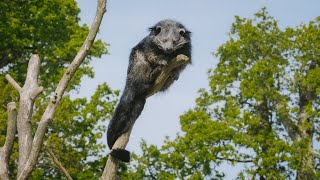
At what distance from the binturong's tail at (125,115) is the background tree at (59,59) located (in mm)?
13884

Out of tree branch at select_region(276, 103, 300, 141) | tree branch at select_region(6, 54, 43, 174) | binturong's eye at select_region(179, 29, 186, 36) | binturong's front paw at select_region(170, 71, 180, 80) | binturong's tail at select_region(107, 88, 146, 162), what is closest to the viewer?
binturong's tail at select_region(107, 88, 146, 162)

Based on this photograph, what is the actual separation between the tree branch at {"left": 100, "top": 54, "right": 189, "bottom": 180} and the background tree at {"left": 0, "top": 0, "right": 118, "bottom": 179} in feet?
45.4

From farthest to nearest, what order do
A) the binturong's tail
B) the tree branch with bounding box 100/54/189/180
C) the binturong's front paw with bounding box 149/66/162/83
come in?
the binturong's front paw with bounding box 149/66/162/83, the binturong's tail, the tree branch with bounding box 100/54/189/180

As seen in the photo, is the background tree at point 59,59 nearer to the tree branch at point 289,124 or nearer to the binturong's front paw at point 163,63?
the tree branch at point 289,124

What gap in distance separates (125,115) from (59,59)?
19838 millimetres

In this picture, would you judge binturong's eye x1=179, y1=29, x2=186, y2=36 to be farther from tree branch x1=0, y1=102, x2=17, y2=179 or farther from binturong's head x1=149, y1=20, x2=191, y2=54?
tree branch x1=0, y1=102, x2=17, y2=179

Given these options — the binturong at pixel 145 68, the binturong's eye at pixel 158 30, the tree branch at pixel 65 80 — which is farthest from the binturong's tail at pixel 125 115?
the binturong's eye at pixel 158 30

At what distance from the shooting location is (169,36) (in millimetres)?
7598

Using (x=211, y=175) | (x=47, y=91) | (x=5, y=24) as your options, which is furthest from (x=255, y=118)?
(x=5, y=24)

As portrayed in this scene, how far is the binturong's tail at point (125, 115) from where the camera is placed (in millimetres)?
6980

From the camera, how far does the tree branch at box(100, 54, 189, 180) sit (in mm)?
6578

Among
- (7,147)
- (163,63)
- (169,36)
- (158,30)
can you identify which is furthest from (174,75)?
(7,147)

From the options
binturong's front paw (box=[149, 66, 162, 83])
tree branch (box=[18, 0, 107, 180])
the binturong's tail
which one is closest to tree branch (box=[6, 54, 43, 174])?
tree branch (box=[18, 0, 107, 180])

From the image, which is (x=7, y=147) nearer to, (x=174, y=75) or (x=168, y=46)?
(x=174, y=75)
